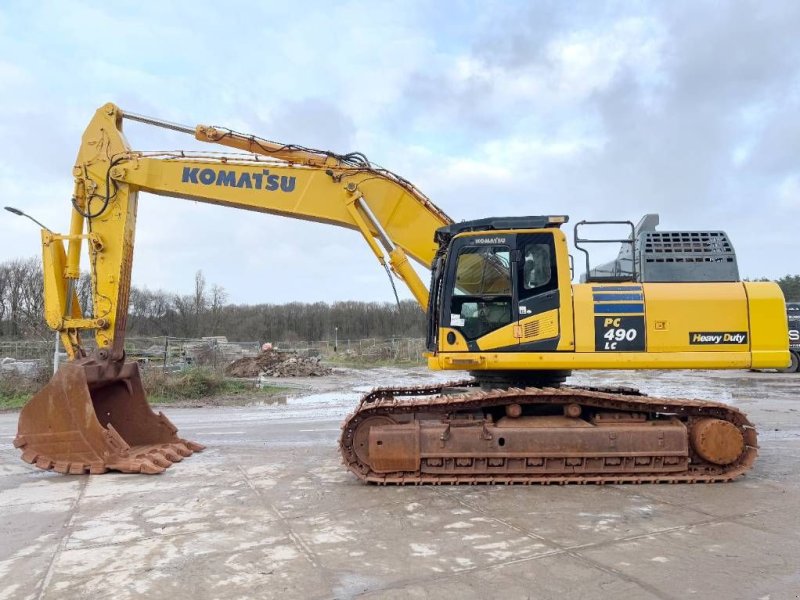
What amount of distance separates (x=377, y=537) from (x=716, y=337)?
174 inches

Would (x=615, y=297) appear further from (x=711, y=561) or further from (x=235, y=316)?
(x=235, y=316)

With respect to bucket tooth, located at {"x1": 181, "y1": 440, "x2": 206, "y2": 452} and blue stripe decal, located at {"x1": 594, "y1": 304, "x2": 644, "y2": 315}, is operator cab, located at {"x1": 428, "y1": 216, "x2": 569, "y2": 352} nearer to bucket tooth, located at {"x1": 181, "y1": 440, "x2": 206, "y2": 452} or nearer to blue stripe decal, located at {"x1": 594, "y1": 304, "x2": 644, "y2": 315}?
blue stripe decal, located at {"x1": 594, "y1": 304, "x2": 644, "y2": 315}

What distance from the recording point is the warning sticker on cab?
265 inches

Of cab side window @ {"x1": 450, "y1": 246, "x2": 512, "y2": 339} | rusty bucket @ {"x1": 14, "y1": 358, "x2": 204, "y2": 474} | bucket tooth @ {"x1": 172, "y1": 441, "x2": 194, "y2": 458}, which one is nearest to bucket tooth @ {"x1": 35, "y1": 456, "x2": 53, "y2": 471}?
rusty bucket @ {"x1": 14, "y1": 358, "x2": 204, "y2": 474}

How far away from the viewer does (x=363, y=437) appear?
6656 millimetres

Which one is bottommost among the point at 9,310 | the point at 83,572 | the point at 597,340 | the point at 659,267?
the point at 83,572

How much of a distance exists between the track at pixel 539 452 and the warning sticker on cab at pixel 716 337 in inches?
27.2

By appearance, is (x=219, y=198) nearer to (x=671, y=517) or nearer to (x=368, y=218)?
(x=368, y=218)

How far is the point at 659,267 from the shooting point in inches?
283

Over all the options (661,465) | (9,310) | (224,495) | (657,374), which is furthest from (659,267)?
(9,310)

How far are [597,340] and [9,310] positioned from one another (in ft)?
240

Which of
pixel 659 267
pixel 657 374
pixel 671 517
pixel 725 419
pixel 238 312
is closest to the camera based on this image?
pixel 671 517

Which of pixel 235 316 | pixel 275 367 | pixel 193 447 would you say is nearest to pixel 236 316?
pixel 235 316

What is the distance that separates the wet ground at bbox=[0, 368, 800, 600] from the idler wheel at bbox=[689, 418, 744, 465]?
0.99 feet
